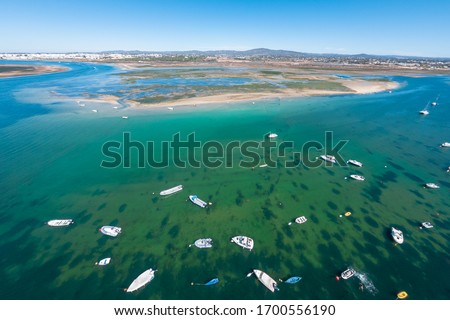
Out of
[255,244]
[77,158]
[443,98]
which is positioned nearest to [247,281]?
[255,244]

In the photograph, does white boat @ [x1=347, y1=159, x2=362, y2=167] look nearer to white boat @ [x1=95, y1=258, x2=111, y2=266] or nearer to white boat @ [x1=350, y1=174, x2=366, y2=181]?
white boat @ [x1=350, y1=174, x2=366, y2=181]

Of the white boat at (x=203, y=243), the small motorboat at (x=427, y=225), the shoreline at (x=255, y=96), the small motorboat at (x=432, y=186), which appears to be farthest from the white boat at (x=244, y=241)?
the shoreline at (x=255, y=96)

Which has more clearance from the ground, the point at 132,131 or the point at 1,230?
the point at 132,131

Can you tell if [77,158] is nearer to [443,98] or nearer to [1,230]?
[1,230]

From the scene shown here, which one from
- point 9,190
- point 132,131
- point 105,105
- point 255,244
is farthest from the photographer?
point 105,105

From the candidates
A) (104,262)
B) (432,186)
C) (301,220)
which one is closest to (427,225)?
(432,186)

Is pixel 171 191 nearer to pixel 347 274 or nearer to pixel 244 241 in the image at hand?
pixel 244 241

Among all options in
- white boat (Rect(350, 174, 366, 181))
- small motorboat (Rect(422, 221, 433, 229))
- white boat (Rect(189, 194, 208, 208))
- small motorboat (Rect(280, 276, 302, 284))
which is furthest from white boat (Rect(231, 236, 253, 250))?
white boat (Rect(350, 174, 366, 181))

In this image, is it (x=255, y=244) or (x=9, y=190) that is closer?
(x=255, y=244)
